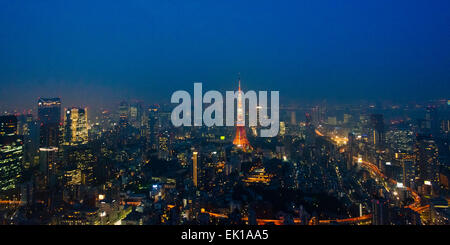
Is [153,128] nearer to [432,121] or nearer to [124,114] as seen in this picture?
[124,114]

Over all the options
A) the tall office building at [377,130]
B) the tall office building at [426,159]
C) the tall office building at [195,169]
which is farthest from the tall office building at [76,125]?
the tall office building at [426,159]

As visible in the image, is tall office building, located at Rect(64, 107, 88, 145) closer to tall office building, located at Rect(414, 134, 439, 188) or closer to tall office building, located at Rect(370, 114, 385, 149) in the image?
tall office building, located at Rect(370, 114, 385, 149)

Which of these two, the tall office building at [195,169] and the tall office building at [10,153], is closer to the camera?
the tall office building at [10,153]

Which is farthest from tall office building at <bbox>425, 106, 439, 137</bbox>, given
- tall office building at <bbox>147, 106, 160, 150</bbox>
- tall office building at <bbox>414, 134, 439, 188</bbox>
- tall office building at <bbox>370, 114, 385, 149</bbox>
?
tall office building at <bbox>147, 106, 160, 150</bbox>

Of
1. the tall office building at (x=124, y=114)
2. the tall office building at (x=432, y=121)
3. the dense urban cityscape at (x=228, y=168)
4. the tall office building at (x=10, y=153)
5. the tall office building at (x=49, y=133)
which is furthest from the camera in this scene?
the tall office building at (x=124, y=114)

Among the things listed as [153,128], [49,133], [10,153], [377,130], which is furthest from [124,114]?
[377,130]

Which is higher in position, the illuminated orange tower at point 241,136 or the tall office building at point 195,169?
the illuminated orange tower at point 241,136

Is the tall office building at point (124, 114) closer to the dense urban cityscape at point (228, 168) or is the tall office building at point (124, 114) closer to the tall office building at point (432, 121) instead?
the dense urban cityscape at point (228, 168)
